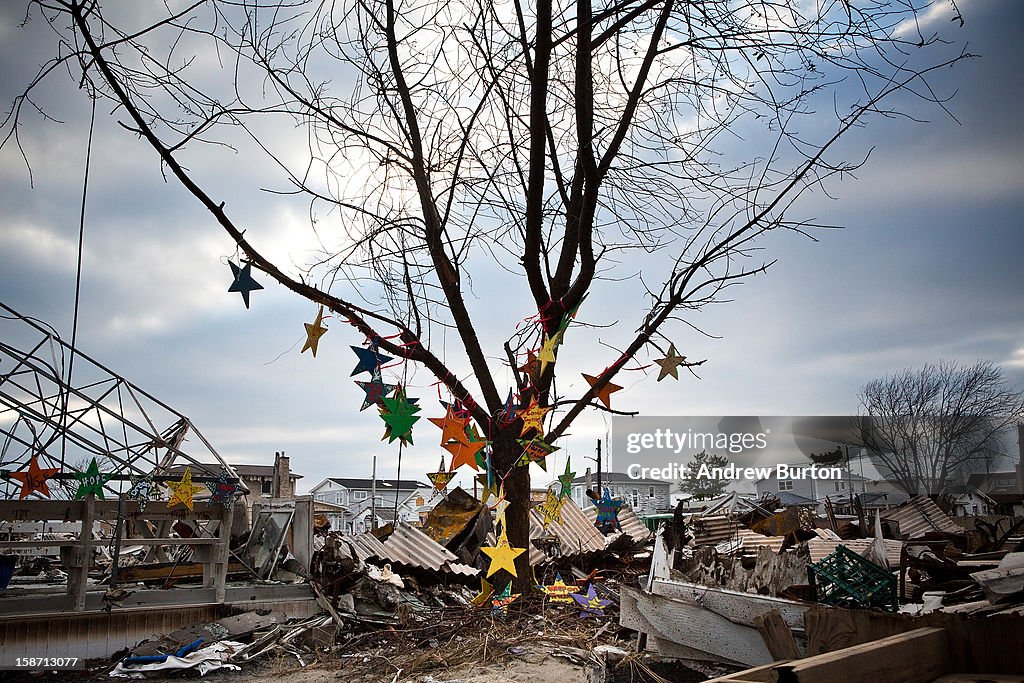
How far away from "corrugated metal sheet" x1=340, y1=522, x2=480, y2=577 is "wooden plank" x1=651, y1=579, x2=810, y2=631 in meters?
5.83

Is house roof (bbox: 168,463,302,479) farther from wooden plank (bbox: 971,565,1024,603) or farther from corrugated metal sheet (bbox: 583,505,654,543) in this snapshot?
wooden plank (bbox: 971,565,1024,603)

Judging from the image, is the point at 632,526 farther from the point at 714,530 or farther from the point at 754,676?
the point at 754,676

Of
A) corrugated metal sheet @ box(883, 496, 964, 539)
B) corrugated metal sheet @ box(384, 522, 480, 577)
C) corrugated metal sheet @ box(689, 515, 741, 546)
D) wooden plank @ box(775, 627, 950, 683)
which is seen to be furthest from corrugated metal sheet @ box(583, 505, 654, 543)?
wooden plank @ box(775, 627, 950, 683)

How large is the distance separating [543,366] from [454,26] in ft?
11.1

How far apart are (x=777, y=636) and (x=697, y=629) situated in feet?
3.63

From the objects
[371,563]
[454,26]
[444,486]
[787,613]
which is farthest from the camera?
[371,563]

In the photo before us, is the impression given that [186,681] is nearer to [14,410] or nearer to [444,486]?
[444,486]

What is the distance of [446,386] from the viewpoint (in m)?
7.73

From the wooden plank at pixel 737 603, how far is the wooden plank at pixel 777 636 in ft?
0.25

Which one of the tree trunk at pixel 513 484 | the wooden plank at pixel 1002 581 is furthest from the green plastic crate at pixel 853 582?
the tree trunk at pixel 513 484

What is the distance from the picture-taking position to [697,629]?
5.91 meters

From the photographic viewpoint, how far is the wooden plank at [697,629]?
5.45m

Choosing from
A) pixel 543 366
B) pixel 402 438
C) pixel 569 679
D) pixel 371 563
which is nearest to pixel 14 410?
pixel 371 563

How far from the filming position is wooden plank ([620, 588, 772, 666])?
5445mm
